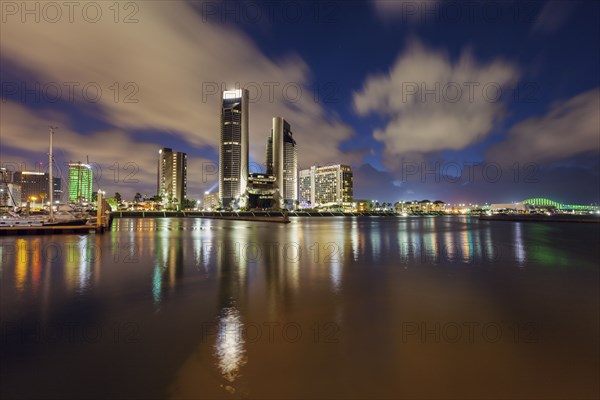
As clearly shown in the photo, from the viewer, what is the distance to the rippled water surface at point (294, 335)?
7.10m

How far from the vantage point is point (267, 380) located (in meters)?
7.16

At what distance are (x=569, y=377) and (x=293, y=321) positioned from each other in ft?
25.2

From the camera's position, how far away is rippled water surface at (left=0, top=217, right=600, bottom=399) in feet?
23.3

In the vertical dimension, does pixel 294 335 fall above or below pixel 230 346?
below

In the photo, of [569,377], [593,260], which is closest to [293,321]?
[569,377]

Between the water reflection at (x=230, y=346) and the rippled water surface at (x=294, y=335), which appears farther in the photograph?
the water reflection at (x=230, y=346)

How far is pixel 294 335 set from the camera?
981 cm

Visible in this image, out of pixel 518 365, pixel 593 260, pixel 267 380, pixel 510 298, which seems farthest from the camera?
pixel 593 260

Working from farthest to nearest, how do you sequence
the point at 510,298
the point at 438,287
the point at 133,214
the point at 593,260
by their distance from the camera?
the point at 133,214, the point at 593,260, the point at 438,287, the point at 510,298

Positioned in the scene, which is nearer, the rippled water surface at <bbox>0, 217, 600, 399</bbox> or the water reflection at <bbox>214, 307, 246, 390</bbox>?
the rippled water surface at <bbox>0, 217, 600, 399</bbox>

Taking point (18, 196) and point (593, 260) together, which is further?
point (18, 196)

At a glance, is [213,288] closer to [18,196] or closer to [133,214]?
[133,214]

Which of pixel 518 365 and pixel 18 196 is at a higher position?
pixel 18 196

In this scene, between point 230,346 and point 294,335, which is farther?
point 294,335
